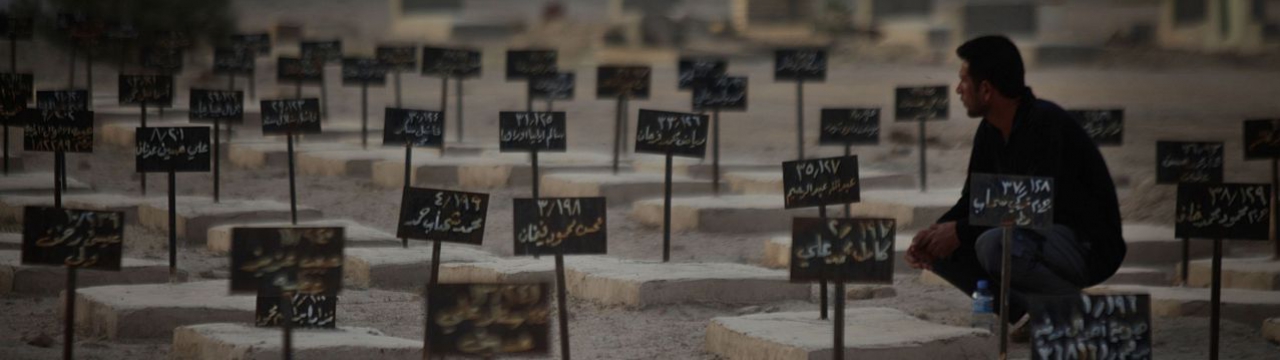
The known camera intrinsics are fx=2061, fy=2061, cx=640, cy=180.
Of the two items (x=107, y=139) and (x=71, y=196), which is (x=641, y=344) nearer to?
(x=71, y=196)

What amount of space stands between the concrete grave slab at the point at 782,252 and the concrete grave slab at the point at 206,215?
241 cm

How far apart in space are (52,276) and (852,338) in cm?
350

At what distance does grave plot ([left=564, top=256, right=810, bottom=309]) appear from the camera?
8.12 m

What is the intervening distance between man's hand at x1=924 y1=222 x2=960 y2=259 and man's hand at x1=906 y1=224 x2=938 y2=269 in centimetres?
2

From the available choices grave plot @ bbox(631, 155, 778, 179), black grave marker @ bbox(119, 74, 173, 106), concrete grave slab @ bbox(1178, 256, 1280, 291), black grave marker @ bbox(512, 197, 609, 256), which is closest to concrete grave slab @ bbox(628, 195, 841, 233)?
grave plot @ bbox(631, 155, 778, 179)

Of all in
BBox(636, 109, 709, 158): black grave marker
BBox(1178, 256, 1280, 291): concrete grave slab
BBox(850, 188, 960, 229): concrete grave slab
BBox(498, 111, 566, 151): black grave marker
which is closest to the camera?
BBox(1178, 256, 1280, 291): concrete grave slab

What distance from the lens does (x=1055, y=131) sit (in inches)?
247

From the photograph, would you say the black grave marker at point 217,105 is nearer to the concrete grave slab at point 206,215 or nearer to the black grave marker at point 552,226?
the concrete grave slab at point 206,215

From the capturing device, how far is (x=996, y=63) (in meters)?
6.28

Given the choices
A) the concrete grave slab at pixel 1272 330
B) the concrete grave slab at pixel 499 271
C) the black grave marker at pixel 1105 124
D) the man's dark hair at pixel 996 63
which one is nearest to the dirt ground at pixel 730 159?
the concrete grave slab at pixel 1272 330

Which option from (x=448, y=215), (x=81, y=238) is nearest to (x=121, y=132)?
(x=448, y=215)

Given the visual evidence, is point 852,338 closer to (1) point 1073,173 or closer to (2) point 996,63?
(1) point 1073,173

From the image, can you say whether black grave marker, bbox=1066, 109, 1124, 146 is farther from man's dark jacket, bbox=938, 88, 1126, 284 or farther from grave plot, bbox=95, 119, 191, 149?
grave plot, bbox=95, 119, 191, 149

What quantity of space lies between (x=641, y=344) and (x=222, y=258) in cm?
304
